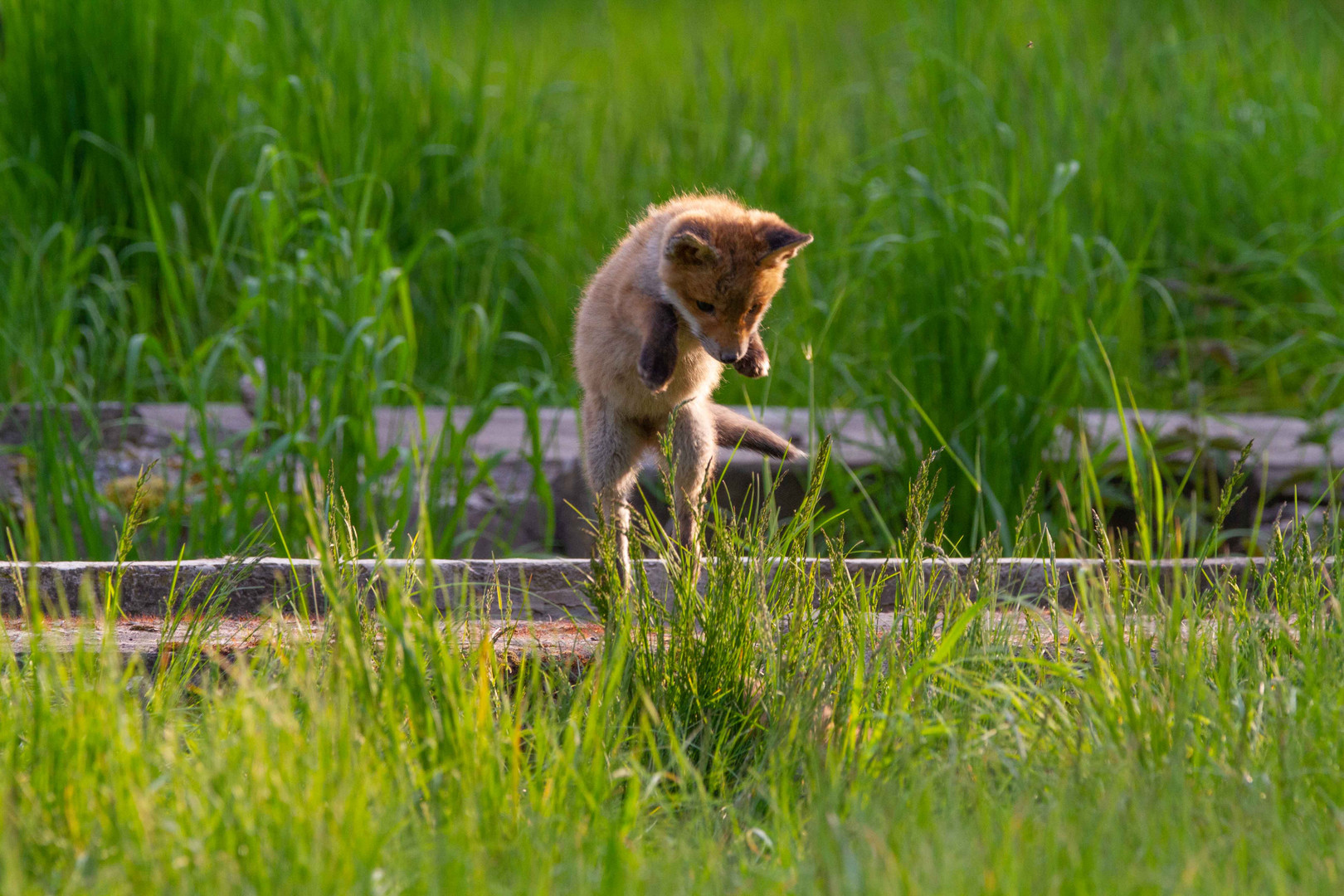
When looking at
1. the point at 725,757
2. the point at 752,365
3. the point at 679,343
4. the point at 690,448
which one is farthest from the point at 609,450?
the point at 725,757

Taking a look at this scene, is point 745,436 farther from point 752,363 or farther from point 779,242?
point 779,242

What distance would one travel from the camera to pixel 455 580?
3209mm

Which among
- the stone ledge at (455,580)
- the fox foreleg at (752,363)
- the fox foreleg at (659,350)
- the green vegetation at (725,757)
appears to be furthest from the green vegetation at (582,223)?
the green vegetation at (725,757)

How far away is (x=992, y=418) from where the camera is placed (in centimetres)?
449

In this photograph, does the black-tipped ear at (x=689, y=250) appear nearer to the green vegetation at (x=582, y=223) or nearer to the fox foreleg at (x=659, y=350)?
the fox foreleg at (x=659, y=350)

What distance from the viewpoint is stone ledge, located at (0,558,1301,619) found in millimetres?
3045

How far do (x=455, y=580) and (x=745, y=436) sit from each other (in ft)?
2.96

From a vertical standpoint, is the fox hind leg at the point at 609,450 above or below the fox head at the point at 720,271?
below

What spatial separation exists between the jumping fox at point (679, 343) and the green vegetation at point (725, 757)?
27.2 inches

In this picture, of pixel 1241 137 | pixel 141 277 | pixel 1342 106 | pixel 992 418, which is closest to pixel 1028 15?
pixel 1241 137

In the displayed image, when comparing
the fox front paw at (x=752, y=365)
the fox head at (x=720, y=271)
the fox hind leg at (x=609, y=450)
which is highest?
the fox head at (x=720, y=271)

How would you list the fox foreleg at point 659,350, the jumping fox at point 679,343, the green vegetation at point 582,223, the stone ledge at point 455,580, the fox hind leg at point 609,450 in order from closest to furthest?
1. the stone ledge at point 455,580
2. the fox foreleg at point 659,350
3. the jumping fox at point 679,343
4. the fox hind leg at point 609,450
5. the green vegetation at point 582,223

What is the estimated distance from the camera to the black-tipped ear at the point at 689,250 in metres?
3.25

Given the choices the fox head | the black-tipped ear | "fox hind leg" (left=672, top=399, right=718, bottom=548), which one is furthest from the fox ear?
"fox hind leg" (left=672, top=399, right=718, bottom=548)
